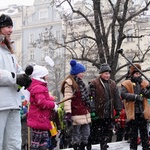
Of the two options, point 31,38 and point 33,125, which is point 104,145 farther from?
point 31,38

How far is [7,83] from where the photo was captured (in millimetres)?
3662

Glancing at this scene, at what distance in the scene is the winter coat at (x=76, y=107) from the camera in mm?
6211

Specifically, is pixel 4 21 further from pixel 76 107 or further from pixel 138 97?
pixel 138 97

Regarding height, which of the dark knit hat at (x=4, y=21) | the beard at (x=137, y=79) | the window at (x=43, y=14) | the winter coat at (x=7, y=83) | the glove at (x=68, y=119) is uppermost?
the window at (x=43, y=14)

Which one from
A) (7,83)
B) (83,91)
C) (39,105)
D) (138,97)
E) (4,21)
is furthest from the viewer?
(138,97)

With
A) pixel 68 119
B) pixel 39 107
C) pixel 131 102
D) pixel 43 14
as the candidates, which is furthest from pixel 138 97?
pixel 43 14

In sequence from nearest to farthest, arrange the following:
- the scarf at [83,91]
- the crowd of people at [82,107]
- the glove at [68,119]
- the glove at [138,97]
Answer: the crowd of people at [82,107] < the glove at [68,119] < the scarf at [83,91] < the glove at [138,97]

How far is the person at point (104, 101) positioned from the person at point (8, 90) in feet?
9.24

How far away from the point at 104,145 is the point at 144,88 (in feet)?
4.14

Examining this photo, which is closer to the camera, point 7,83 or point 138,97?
point 7,83

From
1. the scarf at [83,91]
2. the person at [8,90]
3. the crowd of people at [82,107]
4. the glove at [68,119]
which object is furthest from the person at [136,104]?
the person at [8,90]

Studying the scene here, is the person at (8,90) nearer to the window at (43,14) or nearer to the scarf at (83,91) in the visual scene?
the scarf at (83,91)

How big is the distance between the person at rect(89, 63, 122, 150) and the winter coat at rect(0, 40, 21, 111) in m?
2.87

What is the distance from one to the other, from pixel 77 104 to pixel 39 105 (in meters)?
1.07
